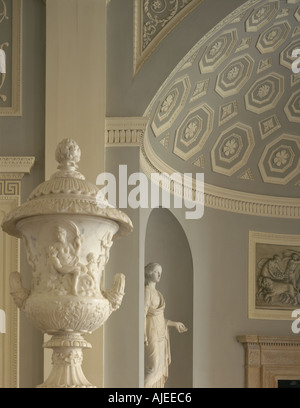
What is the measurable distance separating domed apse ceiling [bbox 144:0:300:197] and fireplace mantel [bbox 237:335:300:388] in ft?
6.58

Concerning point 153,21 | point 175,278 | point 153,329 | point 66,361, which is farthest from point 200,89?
point 66,361

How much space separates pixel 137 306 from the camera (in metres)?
10.7

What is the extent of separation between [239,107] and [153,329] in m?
3.13

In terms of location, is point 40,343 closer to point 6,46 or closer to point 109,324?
point 109,324

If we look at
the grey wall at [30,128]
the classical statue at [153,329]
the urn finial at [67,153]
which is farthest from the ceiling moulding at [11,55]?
the urn finial at [67,153]

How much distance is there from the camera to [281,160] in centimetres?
1418

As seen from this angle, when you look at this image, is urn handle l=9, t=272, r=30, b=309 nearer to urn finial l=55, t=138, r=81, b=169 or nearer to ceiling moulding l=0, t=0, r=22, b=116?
urn finial l=55, t=138, r=81, b=169

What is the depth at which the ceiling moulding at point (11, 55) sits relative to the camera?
11164mm

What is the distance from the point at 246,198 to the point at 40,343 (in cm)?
421

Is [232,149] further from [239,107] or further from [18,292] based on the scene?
[18,292]

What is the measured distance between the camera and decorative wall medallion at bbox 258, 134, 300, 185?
14047mm

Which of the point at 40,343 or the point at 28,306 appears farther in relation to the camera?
the point at 40,343
